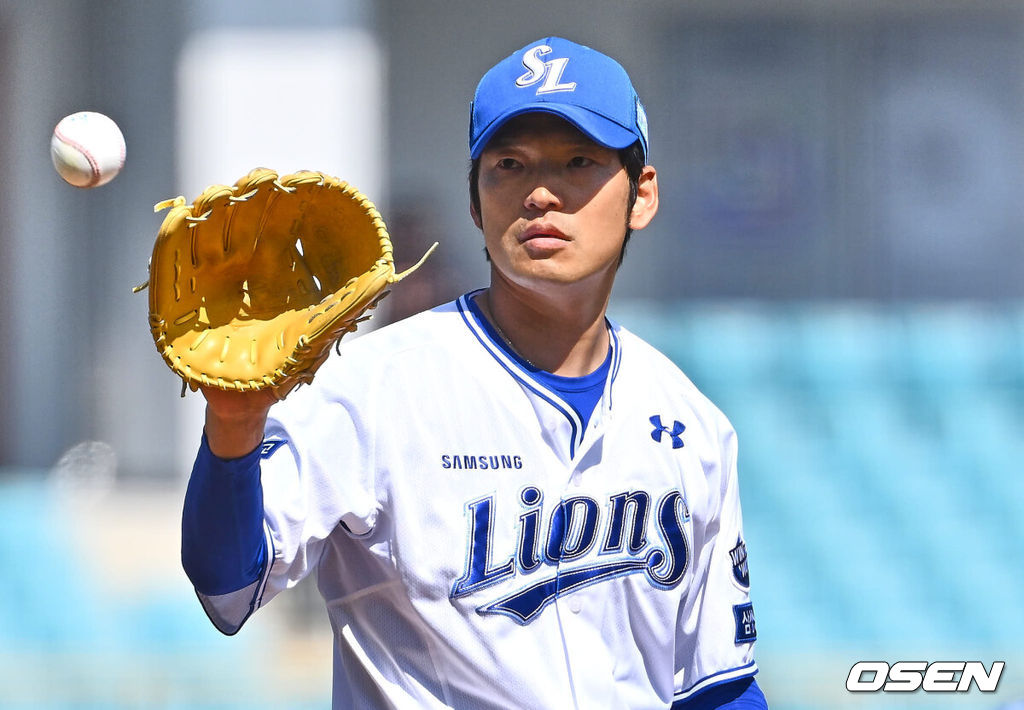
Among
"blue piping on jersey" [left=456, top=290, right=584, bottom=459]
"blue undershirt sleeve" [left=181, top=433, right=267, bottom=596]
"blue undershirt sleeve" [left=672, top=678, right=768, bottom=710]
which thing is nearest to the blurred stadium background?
"blue undershirt sleeve" [left=672, top=678, right=768, bottom=710]

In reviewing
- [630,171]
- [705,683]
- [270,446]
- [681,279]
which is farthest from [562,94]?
[681,279]

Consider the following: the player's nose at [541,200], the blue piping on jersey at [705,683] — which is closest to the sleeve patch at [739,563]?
the blue piping on jersey at [705,683]

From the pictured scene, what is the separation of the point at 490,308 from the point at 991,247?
5.46m

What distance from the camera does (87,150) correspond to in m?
2.18

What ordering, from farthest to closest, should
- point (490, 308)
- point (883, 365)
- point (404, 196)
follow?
point (404, 196), point (883, 365), point (490, 308)

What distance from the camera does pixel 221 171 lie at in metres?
5.25

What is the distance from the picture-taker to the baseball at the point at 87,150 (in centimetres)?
218

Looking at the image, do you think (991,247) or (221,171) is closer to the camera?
(221,171)

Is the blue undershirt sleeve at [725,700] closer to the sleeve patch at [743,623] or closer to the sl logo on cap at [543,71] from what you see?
the sleeve patch at [743,623]

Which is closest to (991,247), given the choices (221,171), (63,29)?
(221,171)

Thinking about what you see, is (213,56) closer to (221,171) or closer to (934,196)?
(221,171)

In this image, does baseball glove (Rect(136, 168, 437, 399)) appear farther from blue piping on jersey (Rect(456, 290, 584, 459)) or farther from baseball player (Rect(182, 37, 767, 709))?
blue piping on jersey (Rect(456, 290, 584, 459))

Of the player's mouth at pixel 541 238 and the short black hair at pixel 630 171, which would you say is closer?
the player's mouth at pixel 541 238

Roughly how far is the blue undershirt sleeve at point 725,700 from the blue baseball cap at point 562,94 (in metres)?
0.76
